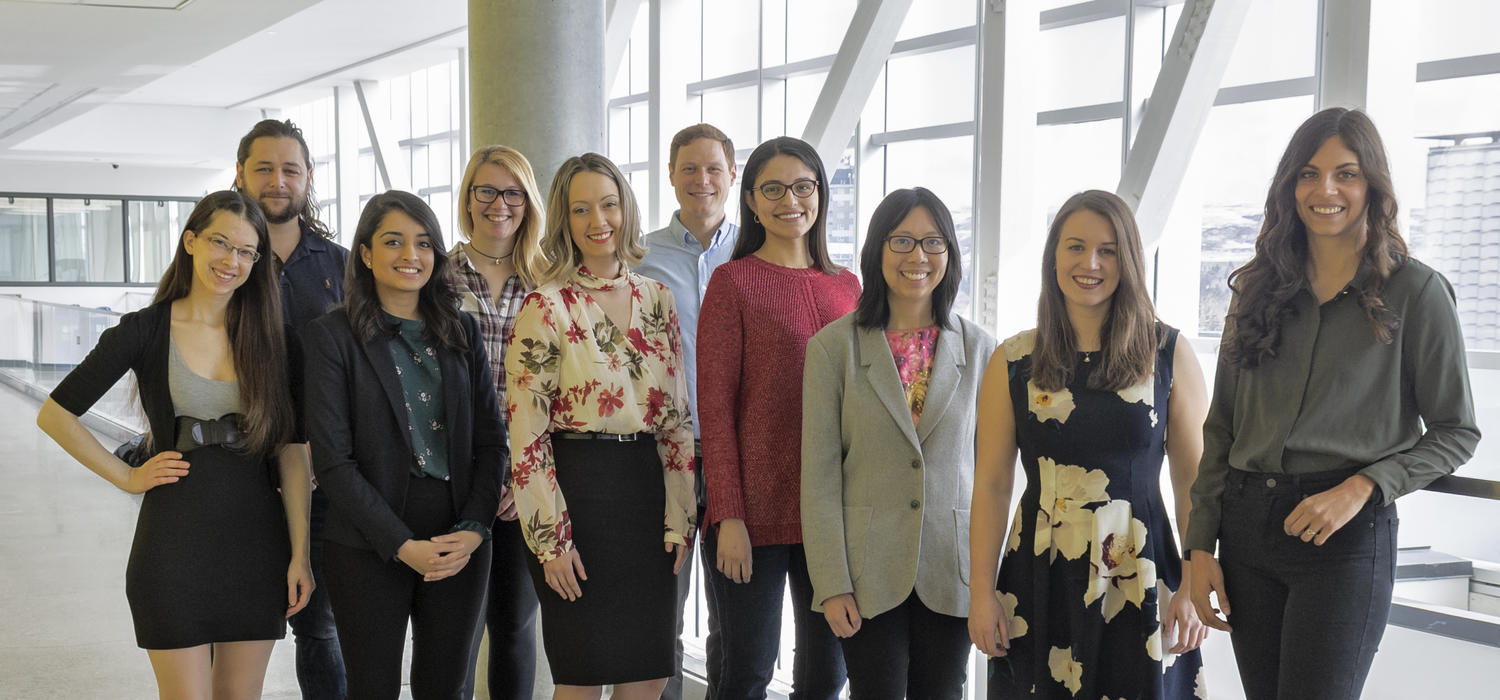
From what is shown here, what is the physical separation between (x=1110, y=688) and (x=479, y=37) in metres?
3.83

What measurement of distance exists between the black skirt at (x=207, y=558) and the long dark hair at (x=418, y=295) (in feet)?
1.52

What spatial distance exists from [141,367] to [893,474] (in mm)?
1863

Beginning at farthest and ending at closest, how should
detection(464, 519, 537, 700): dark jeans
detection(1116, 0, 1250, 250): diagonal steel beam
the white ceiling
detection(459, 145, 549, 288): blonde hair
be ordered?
the white ceiling → detection(1116, 0, 1250, 250): diagonal steel beam → detection(459, 145, 549, 288): blonde hair → detection(464, 519, 537, 700): dark jeans

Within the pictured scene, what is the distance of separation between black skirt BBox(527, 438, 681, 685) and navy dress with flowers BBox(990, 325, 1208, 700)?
91 cm

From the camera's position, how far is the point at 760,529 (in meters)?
2.91

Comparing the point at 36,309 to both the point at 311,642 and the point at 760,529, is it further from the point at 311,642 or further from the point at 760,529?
the point at 760,529

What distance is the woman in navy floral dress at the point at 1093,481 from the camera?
249 centimetres

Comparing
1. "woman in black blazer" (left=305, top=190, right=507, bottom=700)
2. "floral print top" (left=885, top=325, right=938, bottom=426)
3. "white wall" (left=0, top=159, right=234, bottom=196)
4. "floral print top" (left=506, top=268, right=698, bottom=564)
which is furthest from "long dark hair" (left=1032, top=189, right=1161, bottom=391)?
"white wall" (left=0, top=159, right=234, bottom=196)

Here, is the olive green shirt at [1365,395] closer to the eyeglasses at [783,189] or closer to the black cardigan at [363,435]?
the eyeglasses at [783,189]

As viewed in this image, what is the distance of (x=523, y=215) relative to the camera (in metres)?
3.50

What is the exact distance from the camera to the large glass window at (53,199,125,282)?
22297 mm

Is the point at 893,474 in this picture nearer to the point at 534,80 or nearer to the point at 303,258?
the point at 303,258

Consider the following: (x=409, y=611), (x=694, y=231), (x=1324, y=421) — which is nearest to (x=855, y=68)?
(x=694, y=231)

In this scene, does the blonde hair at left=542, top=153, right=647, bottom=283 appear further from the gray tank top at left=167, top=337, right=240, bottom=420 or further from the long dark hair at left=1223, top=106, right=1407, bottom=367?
the long dark hair at left=1223, top=106, right=1407, bottom=367
